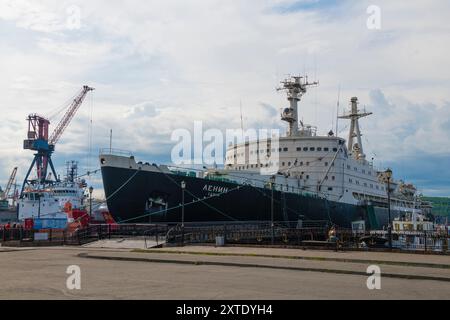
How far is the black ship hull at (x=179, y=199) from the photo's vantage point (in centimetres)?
3656

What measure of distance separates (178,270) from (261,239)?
21899 millimetres

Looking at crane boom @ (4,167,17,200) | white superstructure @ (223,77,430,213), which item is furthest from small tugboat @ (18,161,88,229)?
crane boom @ (4,167,17,200)

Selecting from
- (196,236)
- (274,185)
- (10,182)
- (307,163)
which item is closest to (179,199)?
(196,236)

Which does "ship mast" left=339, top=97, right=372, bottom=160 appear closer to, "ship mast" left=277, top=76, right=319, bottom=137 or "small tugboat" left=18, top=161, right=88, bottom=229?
"ship mast" left=277, top=76, right=319, bottom=137

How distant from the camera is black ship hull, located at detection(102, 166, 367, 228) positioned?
36562 mm

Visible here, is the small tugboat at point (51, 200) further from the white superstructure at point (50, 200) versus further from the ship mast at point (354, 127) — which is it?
the ship mast at point (354, 127)

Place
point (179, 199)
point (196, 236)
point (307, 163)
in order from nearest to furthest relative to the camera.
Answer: point (196, 236), point (179, 199), point (307, 163)

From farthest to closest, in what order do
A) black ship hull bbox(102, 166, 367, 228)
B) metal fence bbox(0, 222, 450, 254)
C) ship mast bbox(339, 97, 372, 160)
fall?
ship mast bbox(339, 97, 372, 160)
black ship hull bbox(102, 166, 367, 228)
metal fence bbox(0, 222, 450, 254)

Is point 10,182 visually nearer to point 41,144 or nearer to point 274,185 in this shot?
point 41,144

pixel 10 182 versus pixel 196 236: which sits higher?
pixel 10 182

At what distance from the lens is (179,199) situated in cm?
3791

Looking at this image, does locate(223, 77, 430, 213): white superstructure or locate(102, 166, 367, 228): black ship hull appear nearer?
locate(102, 166, 367, 228): black ship hull

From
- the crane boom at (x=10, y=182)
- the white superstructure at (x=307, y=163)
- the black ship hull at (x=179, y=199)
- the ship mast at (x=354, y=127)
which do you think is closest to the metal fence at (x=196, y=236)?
the black ship hull at (x=179, y=199)

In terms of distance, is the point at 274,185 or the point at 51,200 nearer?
the point at 274,185
